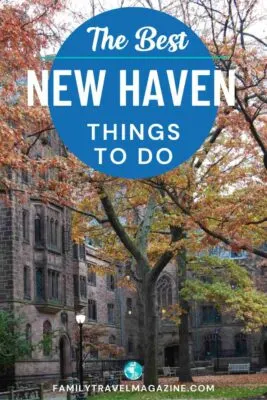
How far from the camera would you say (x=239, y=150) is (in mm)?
29203

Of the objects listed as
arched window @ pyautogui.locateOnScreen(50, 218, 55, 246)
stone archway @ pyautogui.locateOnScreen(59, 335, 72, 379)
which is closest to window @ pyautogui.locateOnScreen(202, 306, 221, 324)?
stone archway @ pyautogui.locateOnScreen(59, 335, 72, 379)

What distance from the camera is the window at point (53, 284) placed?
4434 centimetres

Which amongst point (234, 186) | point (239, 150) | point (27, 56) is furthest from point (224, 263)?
point (27, 56)

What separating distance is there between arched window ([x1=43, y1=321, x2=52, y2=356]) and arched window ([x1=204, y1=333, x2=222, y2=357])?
29.3 metres

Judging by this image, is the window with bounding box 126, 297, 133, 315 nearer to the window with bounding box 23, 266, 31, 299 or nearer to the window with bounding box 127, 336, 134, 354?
the window with bounding box 127, 336, 134, 354

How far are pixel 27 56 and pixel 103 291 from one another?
49.6 meters

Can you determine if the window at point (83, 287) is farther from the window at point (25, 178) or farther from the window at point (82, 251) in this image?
the window at point (25, 178)

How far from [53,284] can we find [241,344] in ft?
100.0

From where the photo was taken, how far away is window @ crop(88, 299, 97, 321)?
6075cm

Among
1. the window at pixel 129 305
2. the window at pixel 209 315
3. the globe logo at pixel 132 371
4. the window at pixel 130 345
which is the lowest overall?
the globe logo at pixel 132 371

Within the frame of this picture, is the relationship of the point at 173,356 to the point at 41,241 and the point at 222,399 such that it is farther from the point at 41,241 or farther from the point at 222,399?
the point at 222,399

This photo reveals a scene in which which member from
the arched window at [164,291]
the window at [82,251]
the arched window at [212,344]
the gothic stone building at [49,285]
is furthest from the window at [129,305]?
the window at [82,251]

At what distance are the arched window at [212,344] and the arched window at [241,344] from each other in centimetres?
153

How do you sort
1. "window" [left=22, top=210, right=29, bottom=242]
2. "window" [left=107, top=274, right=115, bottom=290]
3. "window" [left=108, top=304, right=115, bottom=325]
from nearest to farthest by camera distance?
"window" [left=22, top=210, right=29, bottom=242] → "window" [left=108, top=304, right=115, bottom=325] → "window" [left=107, top=274, right=115, bottom=290]
